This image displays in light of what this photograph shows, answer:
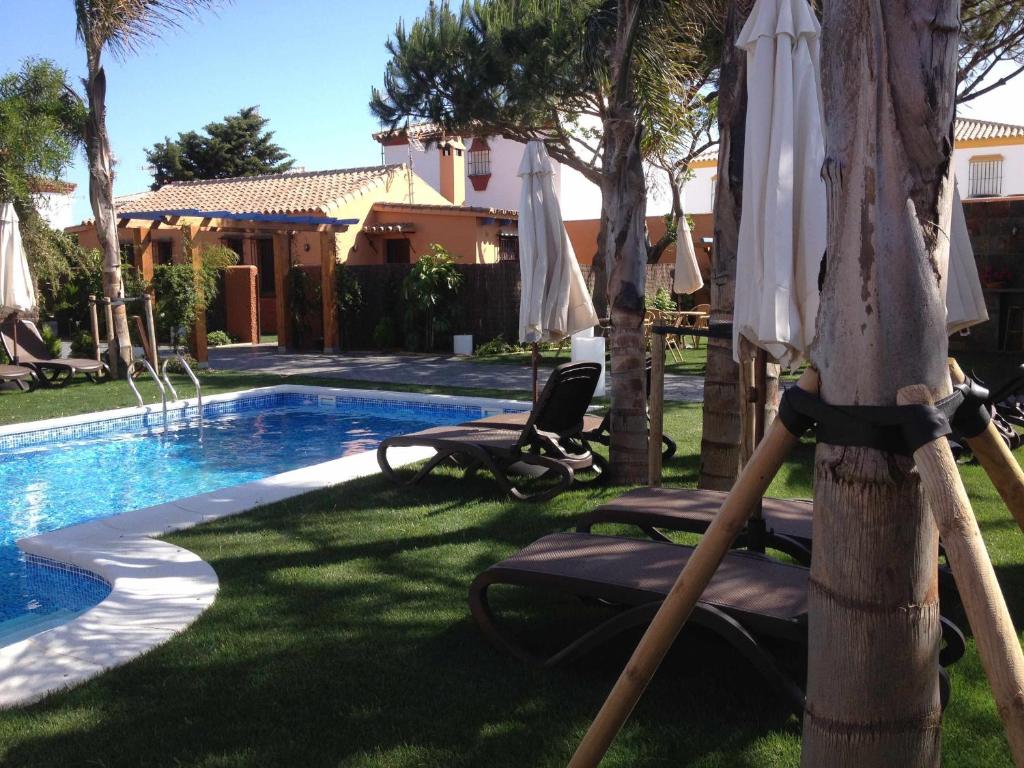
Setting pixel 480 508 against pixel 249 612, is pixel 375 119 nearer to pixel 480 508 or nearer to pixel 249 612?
pixel 480 508

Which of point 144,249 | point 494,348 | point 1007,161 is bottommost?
point 494,348

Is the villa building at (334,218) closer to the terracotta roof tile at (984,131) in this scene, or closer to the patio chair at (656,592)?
the terracotta roof tile at (984,131)

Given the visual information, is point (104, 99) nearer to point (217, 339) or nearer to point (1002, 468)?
point (217, 339)

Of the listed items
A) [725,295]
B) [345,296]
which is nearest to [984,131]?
[345,296]

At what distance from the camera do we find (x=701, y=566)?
2.12 metres

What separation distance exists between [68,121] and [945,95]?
56.6 ft

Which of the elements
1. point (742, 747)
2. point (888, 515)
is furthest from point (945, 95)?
point (742, 747)

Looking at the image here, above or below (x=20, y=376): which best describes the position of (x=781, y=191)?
above

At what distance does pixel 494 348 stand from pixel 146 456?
32.9 feet

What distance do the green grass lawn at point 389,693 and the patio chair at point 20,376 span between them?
33.0ft

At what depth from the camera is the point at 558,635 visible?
14.2 feet

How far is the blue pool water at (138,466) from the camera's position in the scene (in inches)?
221

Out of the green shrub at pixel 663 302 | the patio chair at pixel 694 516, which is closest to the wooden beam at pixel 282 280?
the green shrub at pixel 663 302

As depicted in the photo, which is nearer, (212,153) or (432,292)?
(432,292)
